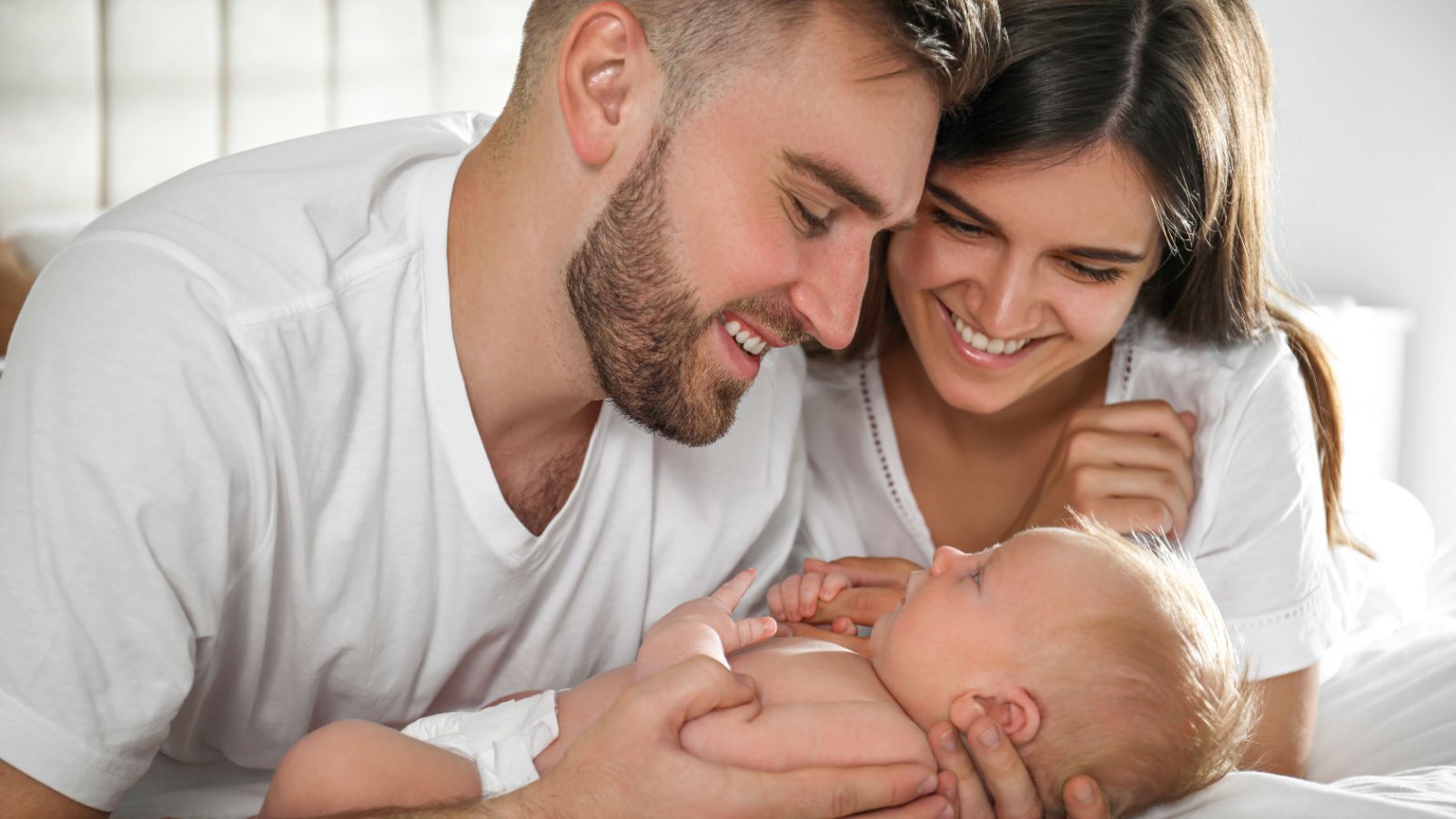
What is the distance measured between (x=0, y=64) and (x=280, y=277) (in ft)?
12.1

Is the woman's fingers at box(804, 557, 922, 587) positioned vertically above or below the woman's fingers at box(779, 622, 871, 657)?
above

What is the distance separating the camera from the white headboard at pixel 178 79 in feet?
15.1

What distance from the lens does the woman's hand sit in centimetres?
231

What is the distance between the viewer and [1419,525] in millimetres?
3273

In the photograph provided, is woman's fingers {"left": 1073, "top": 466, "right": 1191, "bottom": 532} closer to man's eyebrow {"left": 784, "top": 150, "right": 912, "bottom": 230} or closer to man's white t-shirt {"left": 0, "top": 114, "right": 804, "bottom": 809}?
man's white t-shirt {"left": 0, "top": 114, "right": 804, "bottom": 809}

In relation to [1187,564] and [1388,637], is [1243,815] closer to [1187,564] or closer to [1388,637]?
[1187,564]

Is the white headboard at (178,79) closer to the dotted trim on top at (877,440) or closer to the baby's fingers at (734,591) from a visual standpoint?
the dotted trim on top at (877,440)

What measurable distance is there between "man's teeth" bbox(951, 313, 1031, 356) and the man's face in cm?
49

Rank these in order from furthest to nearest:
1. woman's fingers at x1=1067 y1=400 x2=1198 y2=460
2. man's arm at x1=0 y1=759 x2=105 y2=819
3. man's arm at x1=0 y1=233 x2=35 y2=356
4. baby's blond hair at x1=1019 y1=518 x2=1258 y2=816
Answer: man's arm at x1=0 y1=233 x2=35 y2=356 < woman's fingers at x1=1067 y1=400 x2=1198 y2=460 < baby's blond hair at x1=1019 y1=518 x2=1258 y2=816 < man's arm at x1=0 y1=759 x2=105 y2=819

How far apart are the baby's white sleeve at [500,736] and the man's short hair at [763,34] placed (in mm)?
899

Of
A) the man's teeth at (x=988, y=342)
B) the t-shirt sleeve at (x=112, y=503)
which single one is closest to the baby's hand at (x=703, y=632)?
the t-shirt sleeve at (x=112, y=503)

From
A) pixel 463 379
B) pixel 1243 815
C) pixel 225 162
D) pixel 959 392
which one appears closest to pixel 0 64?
pixel 225 162

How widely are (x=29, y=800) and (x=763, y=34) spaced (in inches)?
54.7

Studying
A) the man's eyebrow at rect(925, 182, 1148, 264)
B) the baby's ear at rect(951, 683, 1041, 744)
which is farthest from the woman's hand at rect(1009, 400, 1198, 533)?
the baby's ear at rect(951, 683, 1041, 744)
